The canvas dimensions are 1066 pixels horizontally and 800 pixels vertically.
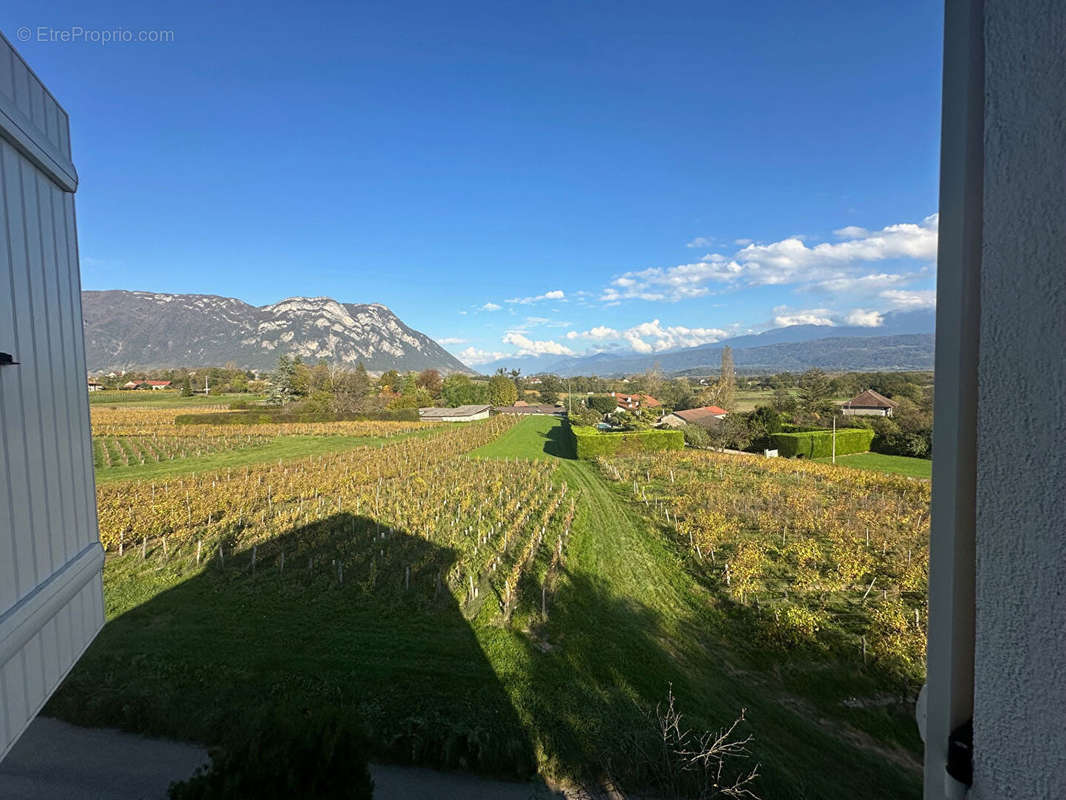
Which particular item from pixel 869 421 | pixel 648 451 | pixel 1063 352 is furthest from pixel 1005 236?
pixel 869 421

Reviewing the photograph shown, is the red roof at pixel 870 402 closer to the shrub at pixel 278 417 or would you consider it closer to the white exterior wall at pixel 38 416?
the shrub at pixel 278 417

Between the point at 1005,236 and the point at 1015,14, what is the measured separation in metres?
0.37

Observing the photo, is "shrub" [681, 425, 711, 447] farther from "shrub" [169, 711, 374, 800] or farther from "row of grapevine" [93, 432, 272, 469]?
"shrub" [169, 711, 374, 800]

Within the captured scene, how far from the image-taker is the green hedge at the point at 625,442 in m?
23.1

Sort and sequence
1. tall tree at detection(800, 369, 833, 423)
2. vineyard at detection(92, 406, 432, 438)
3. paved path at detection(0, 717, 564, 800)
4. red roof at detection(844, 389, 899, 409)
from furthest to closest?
red roof at detection(844, 389, 899, 409)
vineyard at detection(92, 406, 432, 438)
tall tree at detection(800, 369, 833, 423)
paved path at detection(0, 717, 564, 800)

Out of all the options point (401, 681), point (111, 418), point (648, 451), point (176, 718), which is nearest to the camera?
point (176, 718)

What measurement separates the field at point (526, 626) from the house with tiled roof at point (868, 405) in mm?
22706

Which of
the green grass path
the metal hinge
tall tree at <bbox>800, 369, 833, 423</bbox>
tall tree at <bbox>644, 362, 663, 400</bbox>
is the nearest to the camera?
the metal hinge

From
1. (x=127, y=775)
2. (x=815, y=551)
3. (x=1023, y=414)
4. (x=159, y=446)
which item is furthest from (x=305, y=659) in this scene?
(x=159, y=446)

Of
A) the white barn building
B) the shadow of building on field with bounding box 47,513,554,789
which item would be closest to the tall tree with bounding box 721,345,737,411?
the white barn building

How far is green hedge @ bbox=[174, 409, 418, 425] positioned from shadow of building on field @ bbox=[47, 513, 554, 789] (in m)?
32.3

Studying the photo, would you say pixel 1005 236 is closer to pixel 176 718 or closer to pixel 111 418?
pixel 176 718

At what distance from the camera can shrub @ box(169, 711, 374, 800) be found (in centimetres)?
283

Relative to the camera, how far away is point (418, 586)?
313 inches
